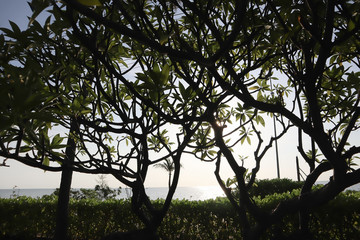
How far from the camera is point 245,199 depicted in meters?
2.12

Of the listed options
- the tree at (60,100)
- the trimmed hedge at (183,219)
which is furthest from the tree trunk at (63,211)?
the tree at (60,100)

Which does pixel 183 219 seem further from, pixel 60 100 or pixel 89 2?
pixel 89 2

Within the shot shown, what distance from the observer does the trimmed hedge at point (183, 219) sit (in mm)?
4234

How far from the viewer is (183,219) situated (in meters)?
6.48

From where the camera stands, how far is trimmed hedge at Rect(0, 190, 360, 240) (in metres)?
4.23

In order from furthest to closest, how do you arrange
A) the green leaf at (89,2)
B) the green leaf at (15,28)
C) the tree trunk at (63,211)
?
the tree trunk at (63,211), the green leaf at (15,28), the green leaf at (89,2)

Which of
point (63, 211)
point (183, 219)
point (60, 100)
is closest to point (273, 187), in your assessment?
point (183, 219)

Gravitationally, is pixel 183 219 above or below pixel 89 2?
below

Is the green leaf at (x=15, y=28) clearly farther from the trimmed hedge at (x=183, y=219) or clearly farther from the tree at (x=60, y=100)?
the trimmed hedge at (x=183, y=219)

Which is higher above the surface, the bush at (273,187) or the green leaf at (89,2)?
the green leaf at (89,2)

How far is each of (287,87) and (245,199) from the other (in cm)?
232

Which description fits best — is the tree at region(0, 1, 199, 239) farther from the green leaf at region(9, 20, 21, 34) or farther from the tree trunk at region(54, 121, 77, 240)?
the tree trunk at region(54, 121, 77, 240)

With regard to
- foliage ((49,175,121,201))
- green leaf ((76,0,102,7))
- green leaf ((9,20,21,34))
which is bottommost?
foliage ((49,175,121,201))

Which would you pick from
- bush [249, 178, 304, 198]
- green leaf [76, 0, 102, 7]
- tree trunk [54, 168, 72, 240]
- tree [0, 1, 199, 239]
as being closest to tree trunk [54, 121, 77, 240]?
tree trunk [54, 168, 72, 240]
